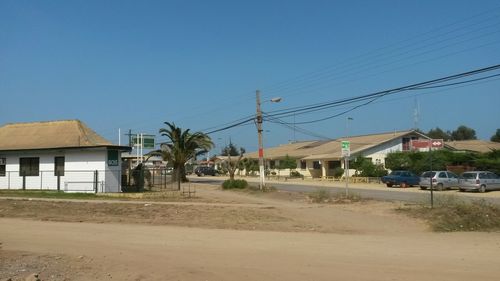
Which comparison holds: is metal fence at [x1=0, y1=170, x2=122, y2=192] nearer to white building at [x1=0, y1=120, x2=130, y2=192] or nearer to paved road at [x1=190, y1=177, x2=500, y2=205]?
white building at [x1=0, y1=120, x2=130, y2=192]

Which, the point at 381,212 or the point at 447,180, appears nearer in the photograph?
the point at 381,212

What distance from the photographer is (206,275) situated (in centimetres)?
1082

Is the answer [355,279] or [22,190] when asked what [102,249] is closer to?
[355,279]

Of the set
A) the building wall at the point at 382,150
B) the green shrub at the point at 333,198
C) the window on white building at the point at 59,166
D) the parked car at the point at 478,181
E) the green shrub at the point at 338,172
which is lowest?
the green shrub at the point at 333,198

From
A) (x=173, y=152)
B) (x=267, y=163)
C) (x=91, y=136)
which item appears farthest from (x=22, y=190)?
(x=267, y=163)

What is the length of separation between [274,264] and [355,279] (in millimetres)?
1976

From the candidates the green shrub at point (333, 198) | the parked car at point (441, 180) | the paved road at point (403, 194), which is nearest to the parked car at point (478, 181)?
the paved road at point (403, 194)

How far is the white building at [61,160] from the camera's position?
35.9m

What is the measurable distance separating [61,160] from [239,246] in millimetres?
26042

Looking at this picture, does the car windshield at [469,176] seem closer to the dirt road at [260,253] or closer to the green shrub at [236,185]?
the green shrub at [236,185]

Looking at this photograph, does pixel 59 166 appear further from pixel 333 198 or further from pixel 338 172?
pixel 338 172

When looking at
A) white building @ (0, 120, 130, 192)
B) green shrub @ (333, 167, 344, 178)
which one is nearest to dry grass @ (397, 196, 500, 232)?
white building @ (0, 120, 130, 192)

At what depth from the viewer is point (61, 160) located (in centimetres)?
3709

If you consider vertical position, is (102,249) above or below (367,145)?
below
